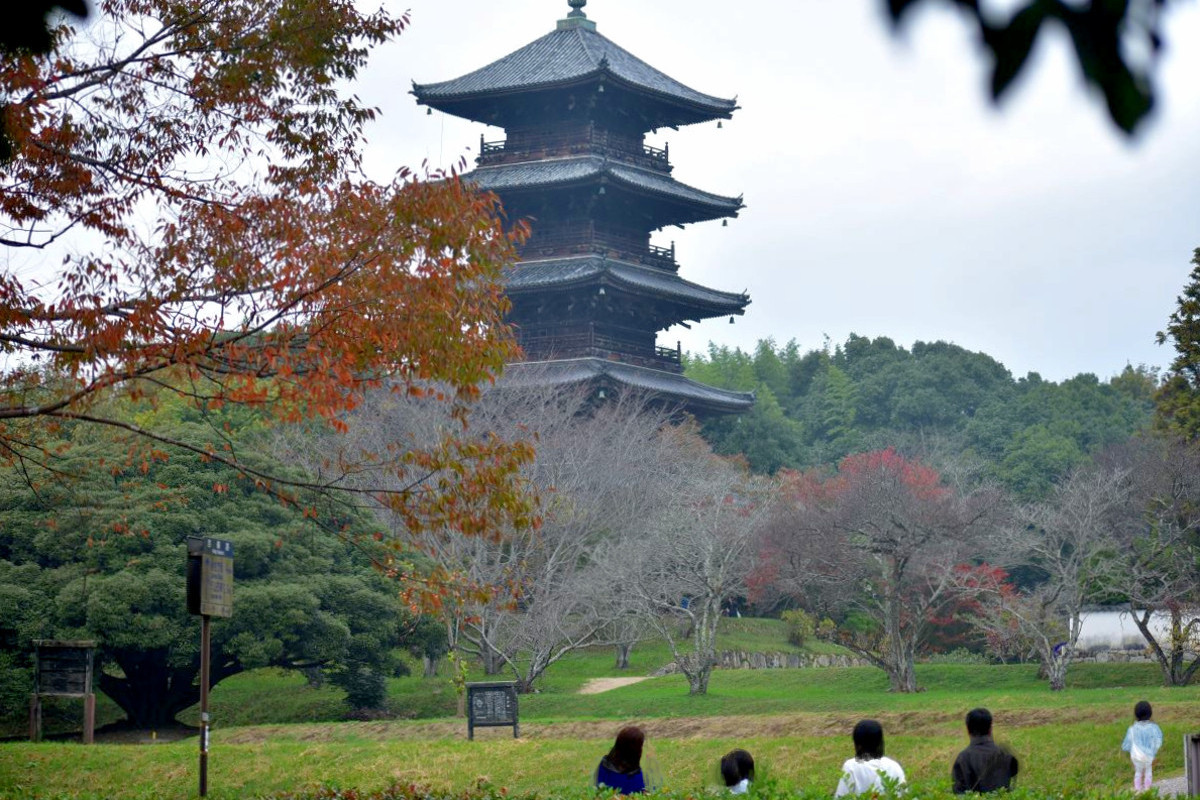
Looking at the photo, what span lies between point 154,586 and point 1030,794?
17636 millimetres

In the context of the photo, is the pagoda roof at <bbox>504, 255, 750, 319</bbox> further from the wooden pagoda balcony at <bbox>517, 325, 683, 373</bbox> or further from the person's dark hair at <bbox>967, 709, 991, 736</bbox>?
the person's dark hair at <bbox>967, 709, 991, 736</bbox>

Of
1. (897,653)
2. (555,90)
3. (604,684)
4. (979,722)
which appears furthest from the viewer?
(555,90)

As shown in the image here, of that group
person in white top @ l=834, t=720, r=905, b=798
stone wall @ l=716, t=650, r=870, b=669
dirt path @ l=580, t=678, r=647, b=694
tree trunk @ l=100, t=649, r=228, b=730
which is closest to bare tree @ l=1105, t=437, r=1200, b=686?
stone wall @ l=716, t=650, r=870, b=669

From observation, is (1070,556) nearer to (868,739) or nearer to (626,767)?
(626,767)

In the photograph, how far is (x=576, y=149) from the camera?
43688mm

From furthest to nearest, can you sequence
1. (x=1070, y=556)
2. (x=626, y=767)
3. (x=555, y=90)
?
(x=555, y=90) → (x=1070, y=556) → (x=626, y=767)

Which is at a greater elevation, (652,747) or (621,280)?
(621,280)

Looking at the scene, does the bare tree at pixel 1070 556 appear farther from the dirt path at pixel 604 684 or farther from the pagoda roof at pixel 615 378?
the pagoda roof at pixel 615 378

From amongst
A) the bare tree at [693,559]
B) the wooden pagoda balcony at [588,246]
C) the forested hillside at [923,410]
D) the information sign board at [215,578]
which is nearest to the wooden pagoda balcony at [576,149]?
the wooden pagoda balcony at [588,246]

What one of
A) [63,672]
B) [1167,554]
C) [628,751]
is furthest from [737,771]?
[1167,554]

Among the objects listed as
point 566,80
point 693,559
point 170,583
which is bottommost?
point 170,583

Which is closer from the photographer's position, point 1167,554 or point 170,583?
point 170,583

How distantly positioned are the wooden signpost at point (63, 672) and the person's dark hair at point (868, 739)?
14.9 m

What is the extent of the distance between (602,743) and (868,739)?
11.7m
